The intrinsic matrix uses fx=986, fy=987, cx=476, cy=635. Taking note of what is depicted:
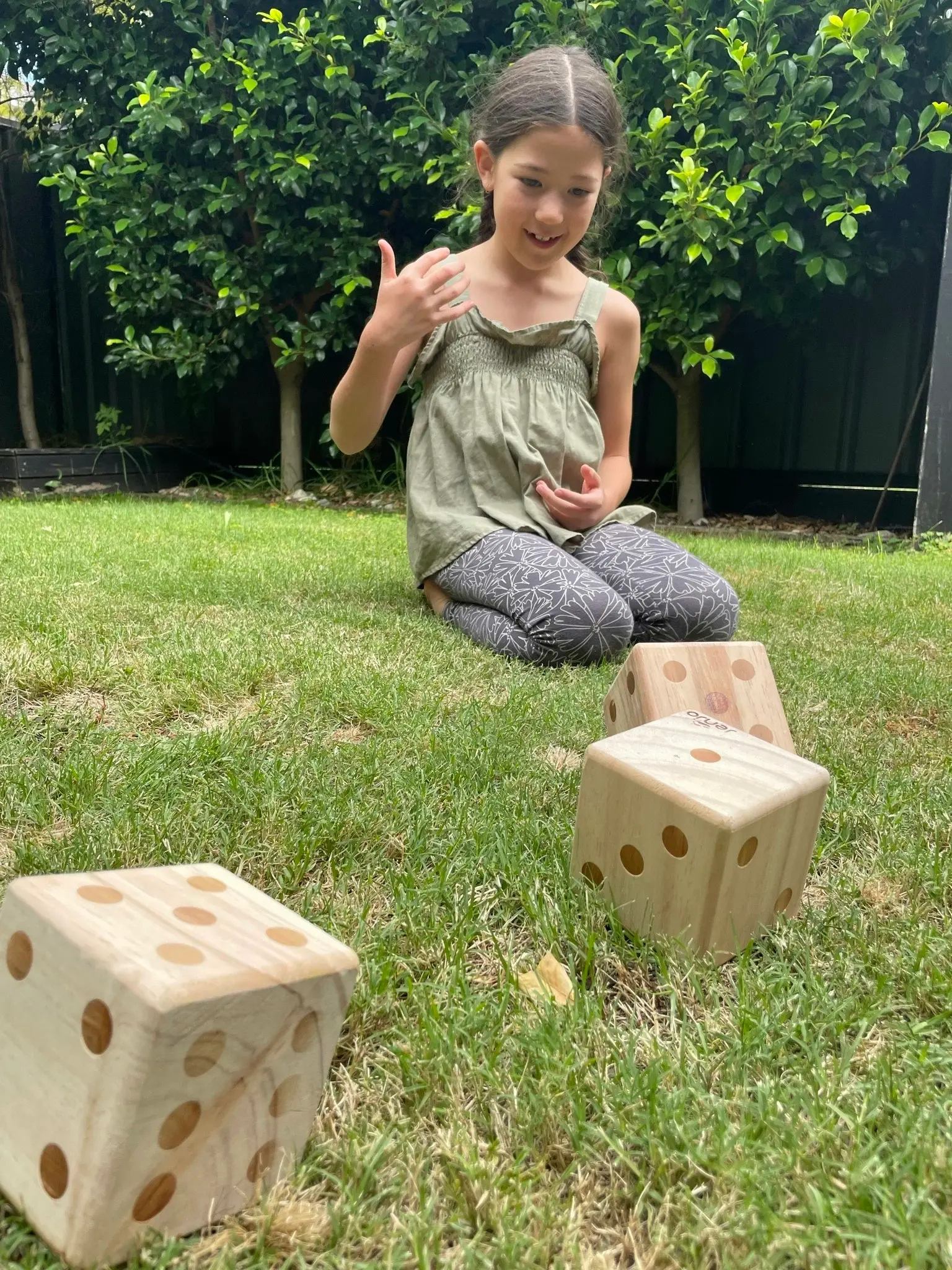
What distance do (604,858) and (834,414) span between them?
215 inches

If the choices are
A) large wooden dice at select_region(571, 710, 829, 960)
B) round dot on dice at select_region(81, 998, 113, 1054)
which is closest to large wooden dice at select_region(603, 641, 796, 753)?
large wooden dice at select_region(571, 710, 829, 960)

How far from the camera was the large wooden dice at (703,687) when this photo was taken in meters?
1.37

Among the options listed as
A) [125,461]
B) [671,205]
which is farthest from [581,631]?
[125,461]

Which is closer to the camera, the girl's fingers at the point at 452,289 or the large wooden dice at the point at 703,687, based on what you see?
the large wooden dice at the point at 703,687

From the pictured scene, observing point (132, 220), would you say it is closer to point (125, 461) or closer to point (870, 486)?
point (125, 461)

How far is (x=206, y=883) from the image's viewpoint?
2.54 feet

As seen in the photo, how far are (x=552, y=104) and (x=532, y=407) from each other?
70 cm

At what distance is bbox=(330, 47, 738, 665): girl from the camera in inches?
86.4

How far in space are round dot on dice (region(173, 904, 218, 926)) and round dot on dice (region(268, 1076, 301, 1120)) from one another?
0.40 feet

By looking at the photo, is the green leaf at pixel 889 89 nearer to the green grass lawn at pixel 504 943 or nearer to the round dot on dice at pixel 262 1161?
the green grass lawn at pixel 504 943

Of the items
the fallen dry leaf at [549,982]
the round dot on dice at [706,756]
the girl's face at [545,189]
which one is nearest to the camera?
the fallen dry leaf at [549,982]

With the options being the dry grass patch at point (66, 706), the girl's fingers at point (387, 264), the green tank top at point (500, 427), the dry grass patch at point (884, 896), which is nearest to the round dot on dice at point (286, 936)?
the dry grass patch at point (884, 896)

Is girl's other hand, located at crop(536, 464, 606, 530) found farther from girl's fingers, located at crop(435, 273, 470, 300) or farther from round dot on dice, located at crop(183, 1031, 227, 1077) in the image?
round dot on dice, located at crop(183, 1031, 227, 1077)

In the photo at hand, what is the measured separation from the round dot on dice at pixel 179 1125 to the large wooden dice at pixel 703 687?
0.85 meters
